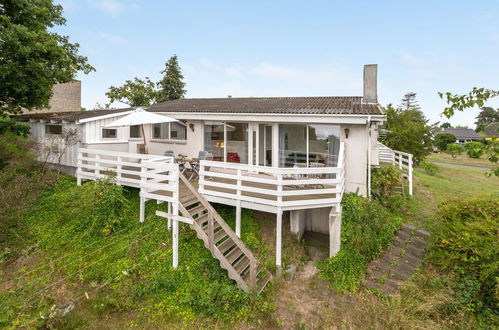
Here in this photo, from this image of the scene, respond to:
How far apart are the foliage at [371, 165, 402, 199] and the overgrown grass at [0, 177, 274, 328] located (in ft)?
18.1

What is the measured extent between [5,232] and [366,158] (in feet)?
44.1

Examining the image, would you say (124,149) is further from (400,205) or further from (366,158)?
(400,205)

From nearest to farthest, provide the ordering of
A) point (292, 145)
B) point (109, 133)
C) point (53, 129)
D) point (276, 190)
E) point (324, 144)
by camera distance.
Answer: point (276, 190) < point (324, 144) < point (292, 145) < point (109, 133) < point (53, 129)

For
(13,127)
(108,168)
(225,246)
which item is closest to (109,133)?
(108,168)

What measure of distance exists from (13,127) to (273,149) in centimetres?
1605

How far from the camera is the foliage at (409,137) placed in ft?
66.5

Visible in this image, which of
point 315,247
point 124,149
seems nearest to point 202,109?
point 124,149

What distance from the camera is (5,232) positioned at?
9.55m

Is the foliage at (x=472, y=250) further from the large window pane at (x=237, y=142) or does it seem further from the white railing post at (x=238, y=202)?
the large window pane at (x=237, y=142)

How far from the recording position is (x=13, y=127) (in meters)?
15.9

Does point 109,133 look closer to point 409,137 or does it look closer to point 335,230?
point 335,230

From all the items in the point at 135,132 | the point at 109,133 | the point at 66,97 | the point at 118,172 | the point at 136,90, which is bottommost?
the point at 118,172

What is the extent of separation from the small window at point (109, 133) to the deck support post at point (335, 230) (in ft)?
35.4

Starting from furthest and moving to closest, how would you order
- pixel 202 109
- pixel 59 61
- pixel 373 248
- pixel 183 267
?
pixel 59 61
pixel 202 109
pixel 373 248
pixel 183 267
